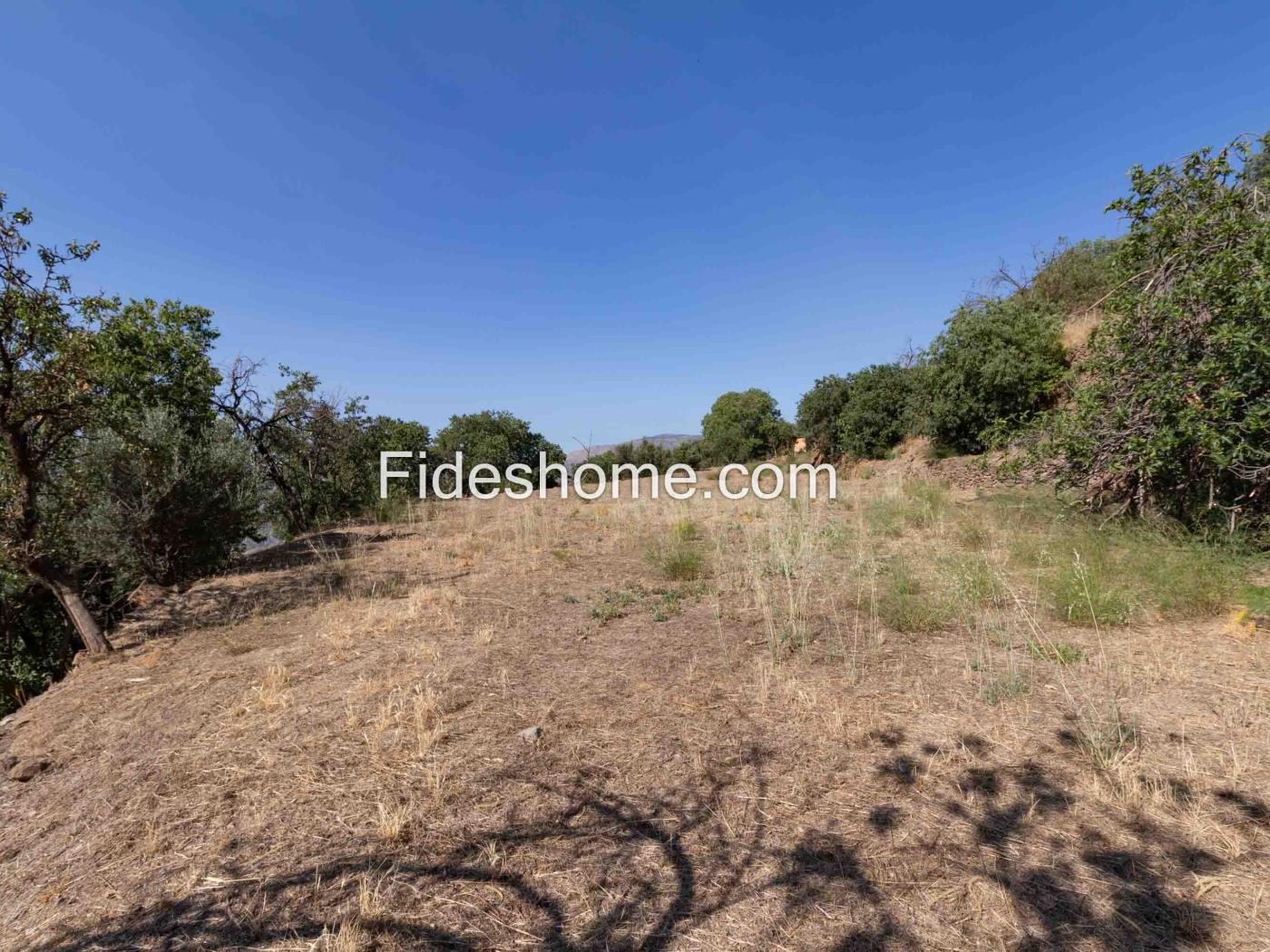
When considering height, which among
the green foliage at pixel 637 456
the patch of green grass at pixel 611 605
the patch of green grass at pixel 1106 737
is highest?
the green foliage at pixel 637 456

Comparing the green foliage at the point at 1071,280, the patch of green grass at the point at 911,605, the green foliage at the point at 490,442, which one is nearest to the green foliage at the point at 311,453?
the green foliage at the point at 490,442

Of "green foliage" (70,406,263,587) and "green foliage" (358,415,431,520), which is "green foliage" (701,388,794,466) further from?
"green foliage" (70,406,263,587)

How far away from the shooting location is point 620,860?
1.86 m

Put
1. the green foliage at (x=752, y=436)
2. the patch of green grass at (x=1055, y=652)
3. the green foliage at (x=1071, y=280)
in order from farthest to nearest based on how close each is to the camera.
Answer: the green foliage at (x=752, y=436)
the green foliage at (x=1071, y=280)
the patch of green grass at (x=1055, y=652)

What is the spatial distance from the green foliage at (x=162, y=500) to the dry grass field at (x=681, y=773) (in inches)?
47.8

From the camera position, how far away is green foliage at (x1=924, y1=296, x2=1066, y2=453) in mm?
9922

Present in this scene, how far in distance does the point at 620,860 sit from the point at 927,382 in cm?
1197

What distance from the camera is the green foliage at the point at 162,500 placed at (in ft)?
17.0

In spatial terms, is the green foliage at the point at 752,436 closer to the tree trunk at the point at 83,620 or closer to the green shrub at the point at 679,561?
the green shrub at the point at 679,561

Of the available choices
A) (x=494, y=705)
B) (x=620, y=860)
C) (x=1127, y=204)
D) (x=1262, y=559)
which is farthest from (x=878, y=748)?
(x=1127, y=204)

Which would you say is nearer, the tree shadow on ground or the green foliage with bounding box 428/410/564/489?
the tree shadow on ground

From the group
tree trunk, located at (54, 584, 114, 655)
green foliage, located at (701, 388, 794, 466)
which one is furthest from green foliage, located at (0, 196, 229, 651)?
green foliage, located at (701, 388, 794, 466)

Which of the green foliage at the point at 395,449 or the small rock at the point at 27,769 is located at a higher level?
the green foliage at the point at 395,449

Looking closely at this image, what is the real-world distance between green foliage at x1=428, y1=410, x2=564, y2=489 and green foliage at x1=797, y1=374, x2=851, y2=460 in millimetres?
8059
